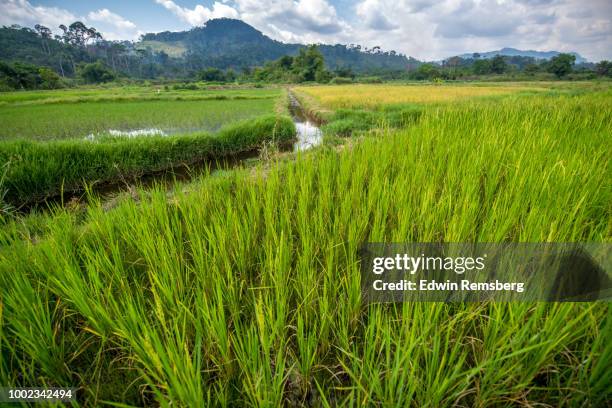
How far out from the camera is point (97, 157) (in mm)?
5484

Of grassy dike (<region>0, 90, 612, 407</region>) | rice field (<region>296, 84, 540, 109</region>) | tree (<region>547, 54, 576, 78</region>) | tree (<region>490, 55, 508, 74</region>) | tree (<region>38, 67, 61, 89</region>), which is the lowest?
grassy dike (<region>0, 90, 612, 407</region>)

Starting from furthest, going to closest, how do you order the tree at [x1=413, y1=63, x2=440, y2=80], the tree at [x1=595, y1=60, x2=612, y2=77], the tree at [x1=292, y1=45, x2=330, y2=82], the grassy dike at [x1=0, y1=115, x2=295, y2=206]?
the tree at [x1=413, y1=63, x2=440, y2=80], the tree at [x1=292, y1=45, x2=330, y2=82], the tree at [x1=595, y1=60, x2=612, y2=77], the grassy dike at [x1=0, y1=115, x2=295, y2=206]

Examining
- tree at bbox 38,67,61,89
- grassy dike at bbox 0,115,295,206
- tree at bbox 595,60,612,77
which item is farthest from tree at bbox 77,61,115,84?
tree at bbox 595,60,612,77

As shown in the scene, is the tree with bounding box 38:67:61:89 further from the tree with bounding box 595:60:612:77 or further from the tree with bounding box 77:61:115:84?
the tree with bounding box 595:60:612:77

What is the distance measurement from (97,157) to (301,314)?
6.39 meters

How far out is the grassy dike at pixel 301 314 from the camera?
0.84m

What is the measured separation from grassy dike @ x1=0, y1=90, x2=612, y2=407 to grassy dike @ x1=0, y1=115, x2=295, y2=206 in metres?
2.02

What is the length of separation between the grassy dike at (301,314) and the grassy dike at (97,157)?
202 cm

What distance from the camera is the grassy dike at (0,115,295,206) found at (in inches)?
178

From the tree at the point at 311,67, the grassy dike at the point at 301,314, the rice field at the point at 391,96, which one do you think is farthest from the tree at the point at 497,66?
the grassy dike at the point at 301,314

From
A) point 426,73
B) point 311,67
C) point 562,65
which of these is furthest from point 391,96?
point 562,65

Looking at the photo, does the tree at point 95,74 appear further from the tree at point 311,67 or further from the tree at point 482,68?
the tree at point 482,68

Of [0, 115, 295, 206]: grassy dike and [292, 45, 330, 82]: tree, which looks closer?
[0, 115, 295, 206]: grassy dike

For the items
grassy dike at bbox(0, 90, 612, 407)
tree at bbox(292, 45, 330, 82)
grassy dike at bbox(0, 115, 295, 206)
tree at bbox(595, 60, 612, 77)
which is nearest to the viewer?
grassy dike at bbox(0, 90, 612, 407)
